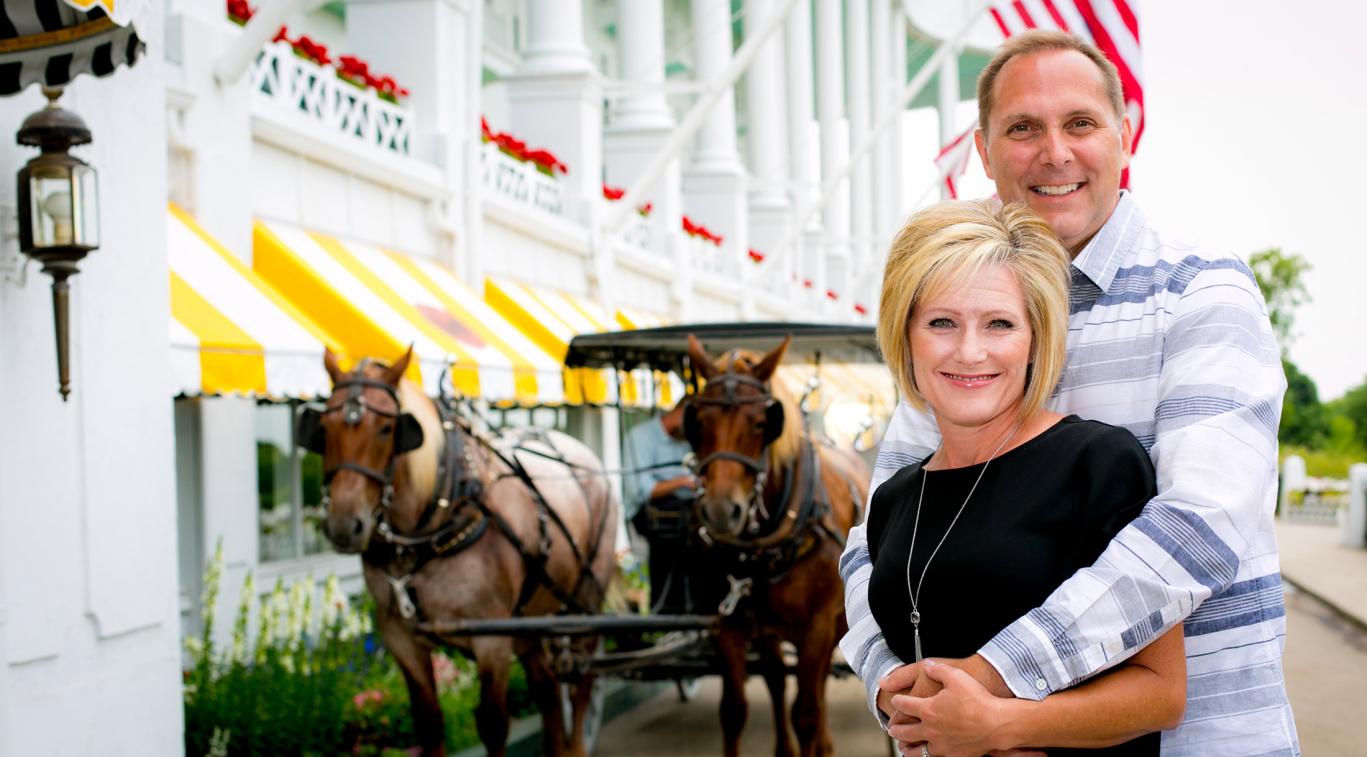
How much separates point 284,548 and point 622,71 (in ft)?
42.2

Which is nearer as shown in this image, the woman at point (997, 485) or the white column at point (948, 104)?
the woman at point (997, 485)

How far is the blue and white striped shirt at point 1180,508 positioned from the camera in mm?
1942

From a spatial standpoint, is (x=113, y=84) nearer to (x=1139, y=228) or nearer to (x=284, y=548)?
(x=1139, y=228)

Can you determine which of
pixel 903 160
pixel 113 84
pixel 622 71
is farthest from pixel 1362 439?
pixel 113 84

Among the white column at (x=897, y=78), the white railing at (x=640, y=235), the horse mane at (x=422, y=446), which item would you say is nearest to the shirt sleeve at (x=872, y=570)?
the horse mane at (x=422, y=446)

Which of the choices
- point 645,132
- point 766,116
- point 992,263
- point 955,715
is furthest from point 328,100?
point 766,116

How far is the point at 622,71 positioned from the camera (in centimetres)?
2252

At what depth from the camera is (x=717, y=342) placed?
29.4 feet

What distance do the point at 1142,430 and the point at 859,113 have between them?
3705 cm

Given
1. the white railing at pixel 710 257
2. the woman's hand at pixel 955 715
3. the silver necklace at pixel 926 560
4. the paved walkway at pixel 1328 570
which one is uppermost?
the white railing at pixel 710 257

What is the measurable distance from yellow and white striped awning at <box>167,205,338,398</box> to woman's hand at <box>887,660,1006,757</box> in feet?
20.2

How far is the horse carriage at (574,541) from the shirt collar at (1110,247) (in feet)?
14.2

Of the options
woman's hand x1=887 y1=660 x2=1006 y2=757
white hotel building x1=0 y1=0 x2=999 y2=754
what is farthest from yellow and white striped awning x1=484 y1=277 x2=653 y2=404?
woman's hand x1=887 y1=660 x2=1006 y2=757

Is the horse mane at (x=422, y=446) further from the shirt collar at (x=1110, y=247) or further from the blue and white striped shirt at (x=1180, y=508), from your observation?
the shirt collar at (x=1110, y=247)
